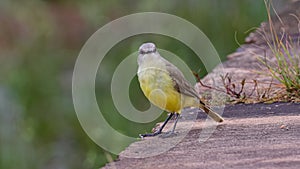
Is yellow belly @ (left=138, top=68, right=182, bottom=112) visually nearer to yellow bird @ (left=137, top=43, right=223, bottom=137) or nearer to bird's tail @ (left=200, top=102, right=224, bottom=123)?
yellow bird @ (left=137, top=43, right=223, bottom=137)

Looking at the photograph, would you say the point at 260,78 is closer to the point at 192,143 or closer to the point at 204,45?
the point at 192,143

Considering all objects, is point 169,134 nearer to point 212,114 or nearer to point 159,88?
point 159,88

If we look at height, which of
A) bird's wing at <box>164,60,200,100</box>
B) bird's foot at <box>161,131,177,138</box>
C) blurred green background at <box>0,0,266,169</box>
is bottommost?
bird's foot at <box>161,131,177,138</box>

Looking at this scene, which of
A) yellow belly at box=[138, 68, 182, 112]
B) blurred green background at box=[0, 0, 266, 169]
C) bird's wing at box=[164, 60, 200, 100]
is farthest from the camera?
blurred green background at box=[0, 0, 266, 169]

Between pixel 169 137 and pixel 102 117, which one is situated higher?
pixel 102 117

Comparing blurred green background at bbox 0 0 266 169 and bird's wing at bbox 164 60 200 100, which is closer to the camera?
bird's wing at bbox 164 60 200 100

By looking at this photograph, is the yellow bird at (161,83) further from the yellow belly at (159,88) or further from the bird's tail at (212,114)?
the bird's tail at (212,114)

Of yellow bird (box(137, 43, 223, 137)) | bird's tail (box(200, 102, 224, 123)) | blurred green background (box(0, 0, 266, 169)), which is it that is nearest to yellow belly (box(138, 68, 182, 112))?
yellow bird (box(137, 43, 223, 137))

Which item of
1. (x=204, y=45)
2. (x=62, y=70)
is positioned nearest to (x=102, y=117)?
(x=204, y=45)
